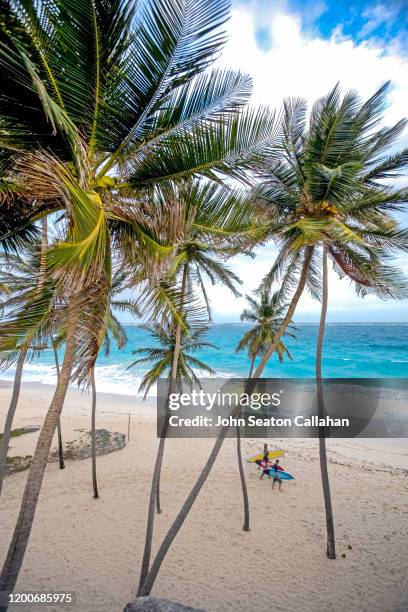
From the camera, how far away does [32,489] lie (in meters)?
3.19

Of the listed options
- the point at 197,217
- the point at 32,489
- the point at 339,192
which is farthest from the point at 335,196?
the point at 32,489

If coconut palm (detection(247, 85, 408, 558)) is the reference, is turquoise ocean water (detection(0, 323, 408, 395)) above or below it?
below

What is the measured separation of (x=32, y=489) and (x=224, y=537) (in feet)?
23.4

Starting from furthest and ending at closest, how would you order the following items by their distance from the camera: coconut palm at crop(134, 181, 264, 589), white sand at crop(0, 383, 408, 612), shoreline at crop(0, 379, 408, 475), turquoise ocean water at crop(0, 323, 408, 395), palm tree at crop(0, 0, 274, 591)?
turquoise ocean water at crop(0, 323, 408, 395), shoreline at crop(0, 379, 408, 475), white sand at crop(0, 383, 408, 612), coconut palm at crop(134, 181, 264, 589), palm tree at crop(0, 0, 274, 591)

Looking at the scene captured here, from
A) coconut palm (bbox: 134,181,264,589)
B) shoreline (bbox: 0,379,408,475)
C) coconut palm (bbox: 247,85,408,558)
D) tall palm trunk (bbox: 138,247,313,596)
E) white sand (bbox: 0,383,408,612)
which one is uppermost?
coconut palm (bbox: 247,85,408,558)

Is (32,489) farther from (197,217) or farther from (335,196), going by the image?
(335,196)

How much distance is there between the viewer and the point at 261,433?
19078 mm

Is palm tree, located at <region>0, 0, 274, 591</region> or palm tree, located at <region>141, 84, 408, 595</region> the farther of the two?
palm tree, located at <region>141, 84, 408, 595</region>

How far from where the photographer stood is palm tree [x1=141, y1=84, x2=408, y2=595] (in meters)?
5.14

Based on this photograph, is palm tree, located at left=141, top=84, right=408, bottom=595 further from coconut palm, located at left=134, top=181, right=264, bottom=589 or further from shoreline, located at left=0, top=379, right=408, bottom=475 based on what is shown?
shoreline, located at left=0, top=379, right=408, bottom=475

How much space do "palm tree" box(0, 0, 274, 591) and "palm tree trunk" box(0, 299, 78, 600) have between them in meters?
0.01

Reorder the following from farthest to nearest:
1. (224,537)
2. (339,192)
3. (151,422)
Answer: (151,422), (224,537), (339,192)

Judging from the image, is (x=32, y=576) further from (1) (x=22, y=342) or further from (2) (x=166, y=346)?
(2) (x=166, y=346)

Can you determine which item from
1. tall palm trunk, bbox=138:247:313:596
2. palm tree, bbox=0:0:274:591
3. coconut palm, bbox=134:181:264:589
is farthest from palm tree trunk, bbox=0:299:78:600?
tall palm trunk, bbox=138:247:313:596
